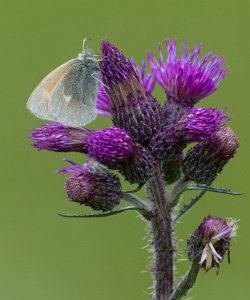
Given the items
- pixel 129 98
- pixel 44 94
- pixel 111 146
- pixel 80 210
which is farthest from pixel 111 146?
pixel 80 210

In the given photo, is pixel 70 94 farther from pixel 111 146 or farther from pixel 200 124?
pixel 200 124

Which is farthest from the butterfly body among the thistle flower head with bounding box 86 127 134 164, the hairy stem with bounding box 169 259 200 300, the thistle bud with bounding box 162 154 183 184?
the hairy stem with bounding box 169 259 200 300

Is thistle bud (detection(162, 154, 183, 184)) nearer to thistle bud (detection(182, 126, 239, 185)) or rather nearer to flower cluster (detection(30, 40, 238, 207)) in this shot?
flower cluster (detection(30, 40, 238, 207))

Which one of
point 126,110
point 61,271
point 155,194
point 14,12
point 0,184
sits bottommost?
point 61,271

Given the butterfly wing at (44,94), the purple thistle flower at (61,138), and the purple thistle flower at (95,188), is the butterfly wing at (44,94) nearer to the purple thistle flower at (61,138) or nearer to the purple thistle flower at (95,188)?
the purple thistle flower at (61,138)

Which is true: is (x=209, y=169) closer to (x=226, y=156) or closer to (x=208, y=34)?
(x=226, y=156)

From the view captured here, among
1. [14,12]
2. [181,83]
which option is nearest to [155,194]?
[181,83]
